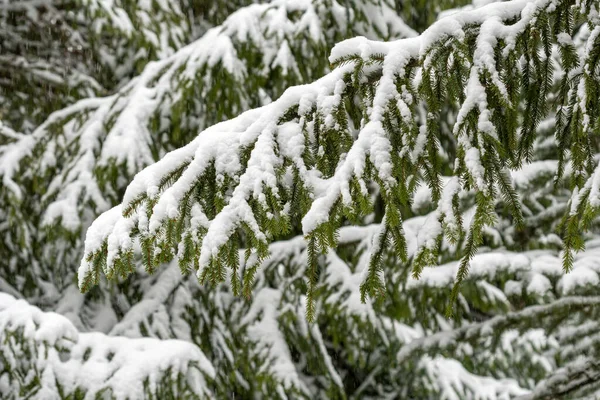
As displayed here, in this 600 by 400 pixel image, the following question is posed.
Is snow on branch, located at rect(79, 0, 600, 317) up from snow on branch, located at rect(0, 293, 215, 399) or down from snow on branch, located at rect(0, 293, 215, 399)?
up

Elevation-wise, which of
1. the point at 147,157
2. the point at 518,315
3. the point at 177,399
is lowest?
the point at 518,315

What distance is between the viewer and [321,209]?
1.43 m

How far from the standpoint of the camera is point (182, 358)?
10.3ft

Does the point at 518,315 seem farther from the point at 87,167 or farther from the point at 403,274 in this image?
the point at 87,167

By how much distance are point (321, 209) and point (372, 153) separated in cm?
17

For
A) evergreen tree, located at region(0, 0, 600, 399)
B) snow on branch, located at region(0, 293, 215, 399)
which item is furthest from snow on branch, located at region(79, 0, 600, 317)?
snow on branch, located at region(0, 293, 215, 399)

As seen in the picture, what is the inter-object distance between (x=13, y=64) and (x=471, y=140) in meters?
4.80

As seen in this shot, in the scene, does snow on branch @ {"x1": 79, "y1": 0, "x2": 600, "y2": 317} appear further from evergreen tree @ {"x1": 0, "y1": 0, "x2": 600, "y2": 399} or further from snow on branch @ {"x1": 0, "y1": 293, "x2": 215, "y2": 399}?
snow on branch @ {"x1": 0, "y1": 293, "x2": 215, "y2": 399}

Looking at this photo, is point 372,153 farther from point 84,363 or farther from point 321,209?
point 84,363

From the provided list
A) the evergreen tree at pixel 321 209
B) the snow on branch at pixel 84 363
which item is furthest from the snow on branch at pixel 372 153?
the snow on branch at pixel 84 363

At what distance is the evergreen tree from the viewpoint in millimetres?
1489

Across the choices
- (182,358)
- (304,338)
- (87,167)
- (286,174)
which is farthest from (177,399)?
(286,174)

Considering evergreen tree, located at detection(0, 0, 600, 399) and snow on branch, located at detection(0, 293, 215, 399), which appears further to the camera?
snow on branch, located at detection(0, 293, 215, 399)

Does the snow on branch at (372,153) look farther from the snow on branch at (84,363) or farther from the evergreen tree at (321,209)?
the snow on branch at (84,363)
